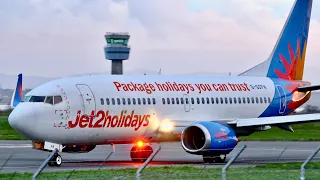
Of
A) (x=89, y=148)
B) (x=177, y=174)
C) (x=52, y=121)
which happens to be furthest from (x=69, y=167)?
(x=177, y=174)

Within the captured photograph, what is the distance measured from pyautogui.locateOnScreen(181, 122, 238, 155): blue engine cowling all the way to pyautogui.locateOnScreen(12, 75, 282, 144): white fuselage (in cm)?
111

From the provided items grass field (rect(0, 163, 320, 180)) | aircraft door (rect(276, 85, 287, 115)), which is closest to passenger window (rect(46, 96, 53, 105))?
grass field (rect(0, 163, 320, 180))

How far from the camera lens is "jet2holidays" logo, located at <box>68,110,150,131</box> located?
32.9 m

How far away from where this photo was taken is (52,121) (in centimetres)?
3222

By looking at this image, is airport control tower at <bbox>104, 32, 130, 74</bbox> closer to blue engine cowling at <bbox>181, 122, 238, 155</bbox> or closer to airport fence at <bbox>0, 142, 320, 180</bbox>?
airport fence at <bbox>0, 142, 320, 180</bbox>

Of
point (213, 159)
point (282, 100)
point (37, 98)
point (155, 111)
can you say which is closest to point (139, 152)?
point (155, 111)

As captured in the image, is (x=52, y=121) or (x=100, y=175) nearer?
(x=100, y=175)

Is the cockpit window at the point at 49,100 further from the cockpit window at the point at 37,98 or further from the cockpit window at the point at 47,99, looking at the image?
the cockpit window at the point at 37,98

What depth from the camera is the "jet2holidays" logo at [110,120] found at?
32875mm

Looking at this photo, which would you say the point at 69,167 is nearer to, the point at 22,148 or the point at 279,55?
the point at 22,148

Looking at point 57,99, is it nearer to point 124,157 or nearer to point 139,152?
point 139,152

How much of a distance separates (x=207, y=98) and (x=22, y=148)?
998cm

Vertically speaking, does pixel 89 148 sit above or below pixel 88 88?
below

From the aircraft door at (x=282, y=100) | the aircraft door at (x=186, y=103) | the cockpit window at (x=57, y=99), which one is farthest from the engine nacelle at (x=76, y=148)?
the aircraft door at (x=282, y=100)
